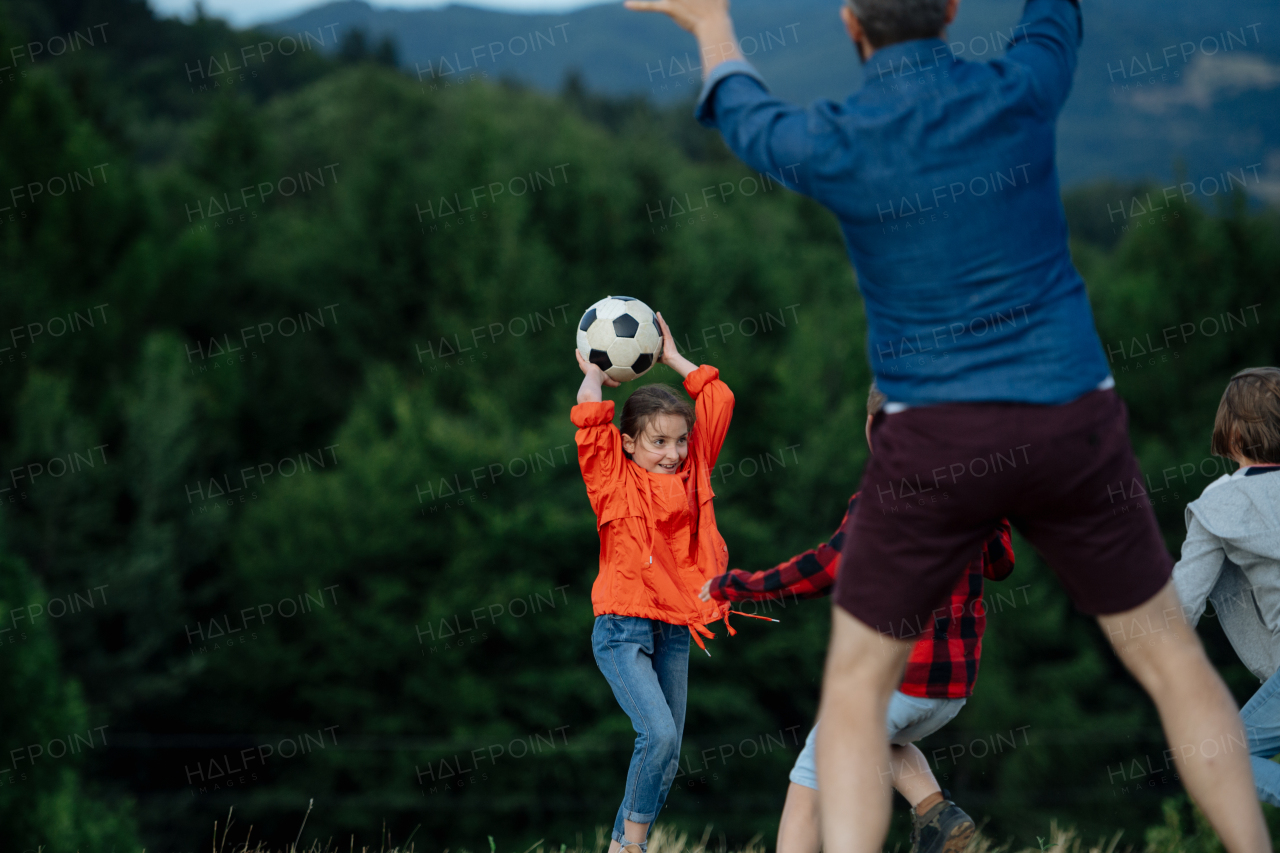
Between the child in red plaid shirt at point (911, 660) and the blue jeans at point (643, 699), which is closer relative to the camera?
the child in red plaid shirt at point (911, 660)

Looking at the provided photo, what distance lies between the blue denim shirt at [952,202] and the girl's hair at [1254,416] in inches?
59.3

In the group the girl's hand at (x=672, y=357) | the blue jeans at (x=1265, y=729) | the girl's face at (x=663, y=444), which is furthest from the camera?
the girl's hand at (x=672, y=357)

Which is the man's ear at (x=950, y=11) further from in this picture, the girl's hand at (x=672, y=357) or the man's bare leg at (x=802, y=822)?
the man's bare leg at (x=802, y=822)

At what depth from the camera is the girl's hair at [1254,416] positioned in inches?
126

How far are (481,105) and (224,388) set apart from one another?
1138 centimetres

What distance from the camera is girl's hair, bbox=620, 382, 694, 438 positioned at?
3.72 m

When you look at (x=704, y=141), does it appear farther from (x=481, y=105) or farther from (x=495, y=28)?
(x=495, y=28)

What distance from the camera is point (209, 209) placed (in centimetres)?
2866

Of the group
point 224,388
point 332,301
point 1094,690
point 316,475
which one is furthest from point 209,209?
point 1094,690

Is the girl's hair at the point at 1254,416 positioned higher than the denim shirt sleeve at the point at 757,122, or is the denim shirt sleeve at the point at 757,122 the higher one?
the denim shirt sleeve at the point at 757,122

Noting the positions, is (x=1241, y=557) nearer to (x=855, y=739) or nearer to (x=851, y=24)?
(x=855, y=739)

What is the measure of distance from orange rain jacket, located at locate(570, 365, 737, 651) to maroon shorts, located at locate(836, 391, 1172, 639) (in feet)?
4.38

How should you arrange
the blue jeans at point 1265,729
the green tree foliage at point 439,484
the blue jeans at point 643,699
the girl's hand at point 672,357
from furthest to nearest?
the green tree foliage at point 439,484
the girl's hand at point 672,357
the blue jeans at point 643,699
the blue jeans at point 1265,729

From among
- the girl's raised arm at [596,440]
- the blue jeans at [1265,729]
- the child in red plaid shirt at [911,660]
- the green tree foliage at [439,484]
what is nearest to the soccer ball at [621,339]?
the girl's raised arm at [596,440]
